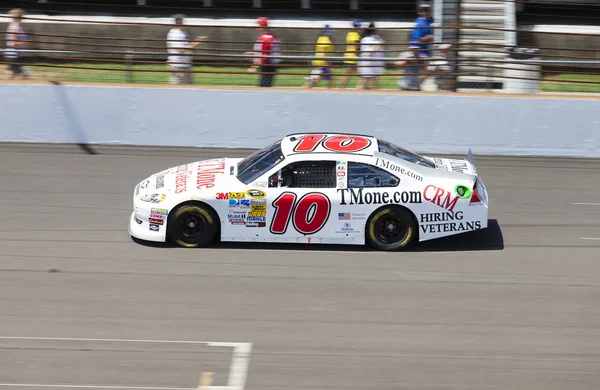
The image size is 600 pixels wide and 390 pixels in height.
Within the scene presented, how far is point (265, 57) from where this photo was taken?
621 inches

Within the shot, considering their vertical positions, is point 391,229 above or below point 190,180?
below

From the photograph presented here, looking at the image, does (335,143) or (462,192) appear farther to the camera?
(335,143)

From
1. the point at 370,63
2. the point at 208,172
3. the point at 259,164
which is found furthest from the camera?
the point at 370,63

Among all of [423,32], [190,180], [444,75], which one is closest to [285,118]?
[444,75]

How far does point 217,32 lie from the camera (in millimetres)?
20344

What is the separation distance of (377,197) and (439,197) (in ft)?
2.52

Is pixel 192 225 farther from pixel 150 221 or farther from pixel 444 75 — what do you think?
pixel 444 75

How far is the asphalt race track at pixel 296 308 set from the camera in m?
7.41

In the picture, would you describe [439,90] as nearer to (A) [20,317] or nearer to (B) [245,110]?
(B) [245,110]

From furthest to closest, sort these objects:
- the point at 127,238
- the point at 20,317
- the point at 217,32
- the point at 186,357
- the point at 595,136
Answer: the point at 217,32 → the point at 595,136 → the point at 127,238 → the point at 20,317 → the point at 186,357

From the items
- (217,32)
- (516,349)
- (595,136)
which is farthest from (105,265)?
(217,32)

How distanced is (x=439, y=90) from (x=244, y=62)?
12.4 ft

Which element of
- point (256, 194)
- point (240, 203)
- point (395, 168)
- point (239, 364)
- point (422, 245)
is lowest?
point (239, 364)

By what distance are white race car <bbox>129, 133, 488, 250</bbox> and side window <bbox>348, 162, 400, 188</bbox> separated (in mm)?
12
